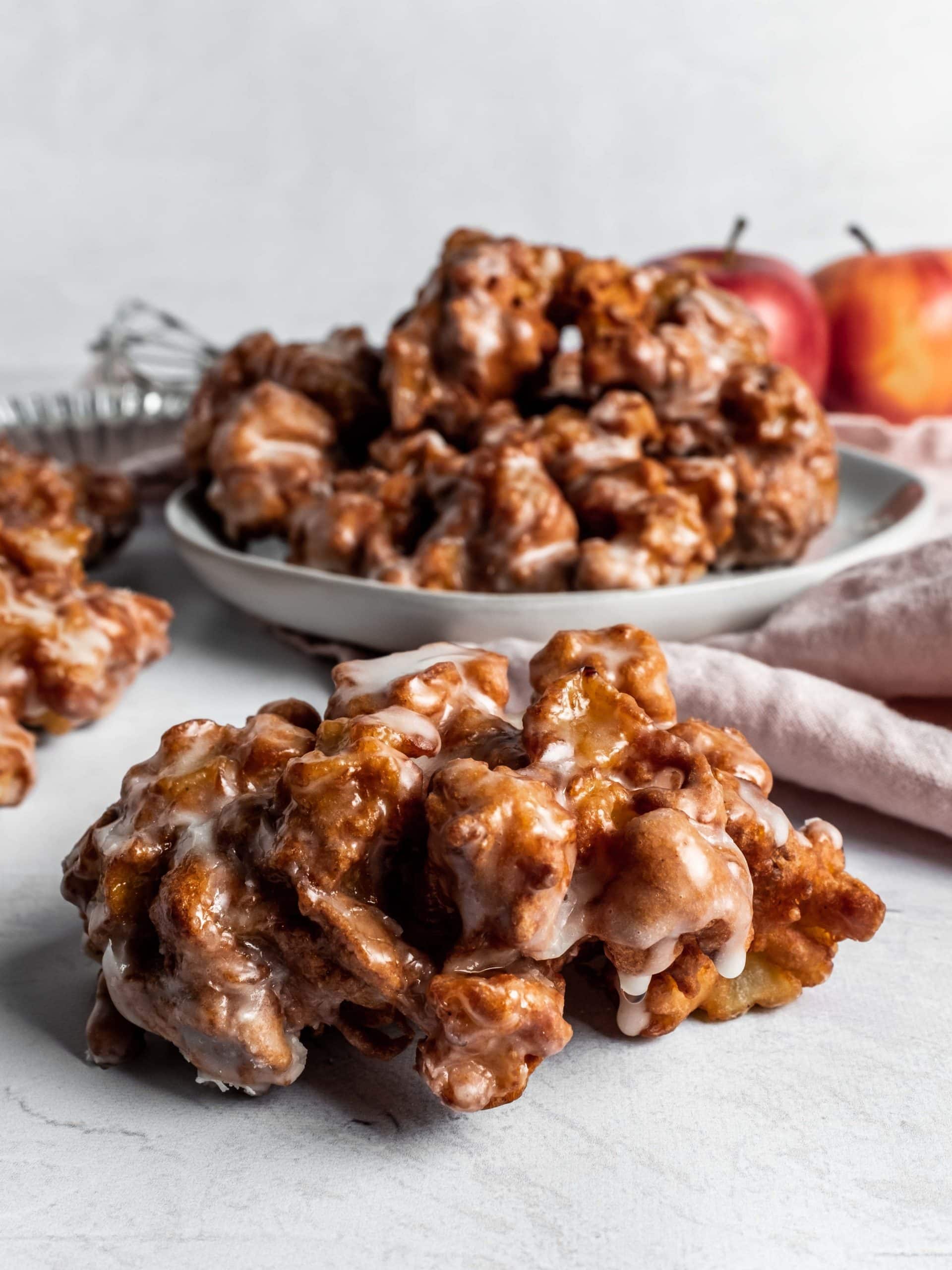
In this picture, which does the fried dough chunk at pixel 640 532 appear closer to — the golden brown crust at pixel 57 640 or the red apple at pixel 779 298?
the golden brown crust at pixel 57 640

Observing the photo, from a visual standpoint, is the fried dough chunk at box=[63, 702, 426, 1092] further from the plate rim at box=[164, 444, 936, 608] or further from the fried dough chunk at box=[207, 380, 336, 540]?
the fried dough chunk at box=[207, 380, 336, 540]

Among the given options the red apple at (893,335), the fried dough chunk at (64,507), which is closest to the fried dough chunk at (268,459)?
the fried dough chunk at (64,507)

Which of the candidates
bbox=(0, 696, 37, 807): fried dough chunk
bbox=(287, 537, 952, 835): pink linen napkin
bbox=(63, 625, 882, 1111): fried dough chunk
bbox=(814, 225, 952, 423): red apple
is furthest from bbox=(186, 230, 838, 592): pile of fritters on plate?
bbox=(814, 225, 952, 423): red apple

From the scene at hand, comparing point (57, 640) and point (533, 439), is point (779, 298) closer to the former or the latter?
point (533, 439)

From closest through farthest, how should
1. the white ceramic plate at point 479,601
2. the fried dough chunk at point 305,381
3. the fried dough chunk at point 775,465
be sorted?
the white ceramic plate at point 479,601 < the fried dough chunk at point 775,465 < the fried dough chunk at point 305,381

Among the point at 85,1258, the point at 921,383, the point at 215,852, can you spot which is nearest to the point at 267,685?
the point at 215,852
